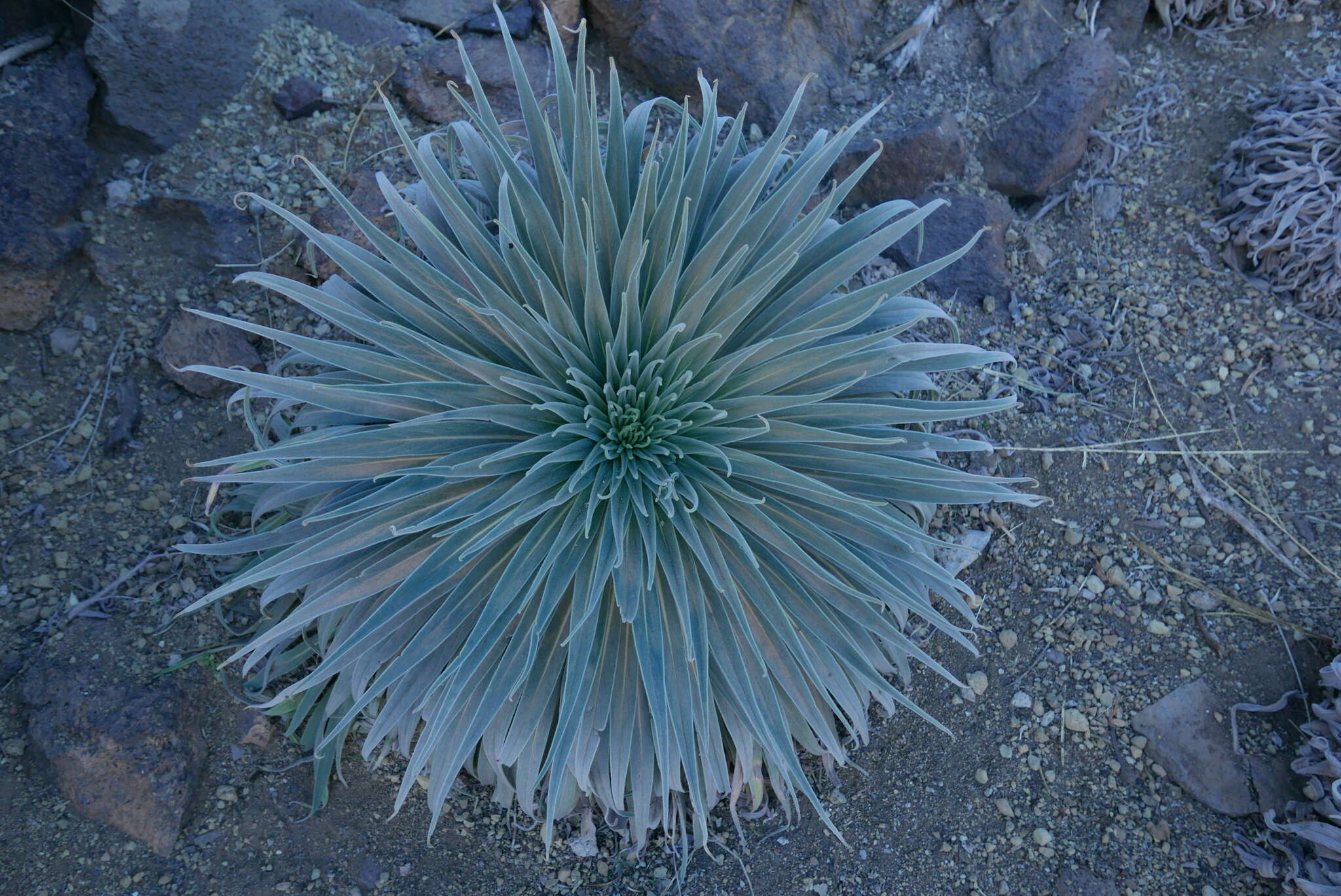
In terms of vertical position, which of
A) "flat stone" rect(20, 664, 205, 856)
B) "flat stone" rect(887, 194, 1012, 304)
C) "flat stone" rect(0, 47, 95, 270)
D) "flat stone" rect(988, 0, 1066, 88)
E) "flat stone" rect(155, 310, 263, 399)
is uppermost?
"flat stone" rect(988, 0, 1066, 88)

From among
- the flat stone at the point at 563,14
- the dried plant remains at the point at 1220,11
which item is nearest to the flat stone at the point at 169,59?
the flat stone at the point at 563,14

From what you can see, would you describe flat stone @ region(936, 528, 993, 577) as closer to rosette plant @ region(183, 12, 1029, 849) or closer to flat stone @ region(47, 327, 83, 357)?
rosette plant @ region(183, 12, 1029, 849)

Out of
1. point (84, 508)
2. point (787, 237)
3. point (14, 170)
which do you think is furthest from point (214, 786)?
point (787, 237)

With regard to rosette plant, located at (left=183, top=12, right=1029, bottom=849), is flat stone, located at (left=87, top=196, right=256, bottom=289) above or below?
below

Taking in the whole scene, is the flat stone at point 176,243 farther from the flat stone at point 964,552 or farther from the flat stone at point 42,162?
the flat stone at point 964,552

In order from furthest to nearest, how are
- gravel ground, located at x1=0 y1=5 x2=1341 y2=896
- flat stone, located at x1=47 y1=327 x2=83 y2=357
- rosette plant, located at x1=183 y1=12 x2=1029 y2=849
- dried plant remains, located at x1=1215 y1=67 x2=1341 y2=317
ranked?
1. dried plant remains, located at x1=1215 y1=67 x2=1341 y2=317
2. flat stone, located at x1=47 y1=327 x2=83 y2=357
3. gravel ground, located at x1=0 y1=5 x2=1341 y2=896
4. rosette plant, located at x1=183 y1=12 x2=1029 y2=849

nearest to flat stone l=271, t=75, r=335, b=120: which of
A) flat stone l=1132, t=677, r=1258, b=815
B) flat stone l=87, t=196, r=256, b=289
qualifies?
flat stone l=87, t=196, r=256, b=289

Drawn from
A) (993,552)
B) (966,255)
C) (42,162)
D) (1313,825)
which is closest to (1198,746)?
(1313,825)

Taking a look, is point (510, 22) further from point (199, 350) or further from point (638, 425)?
point (638, 425)
